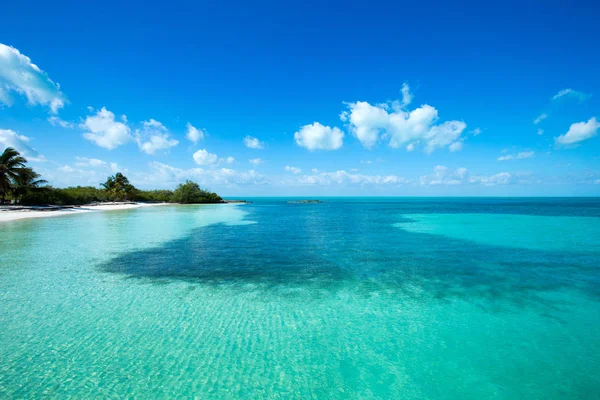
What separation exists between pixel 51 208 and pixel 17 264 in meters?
49.6

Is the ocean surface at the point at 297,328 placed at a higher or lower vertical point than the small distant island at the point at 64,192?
lower

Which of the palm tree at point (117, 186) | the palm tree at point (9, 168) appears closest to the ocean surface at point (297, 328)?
the palm tree at point (9, 168)

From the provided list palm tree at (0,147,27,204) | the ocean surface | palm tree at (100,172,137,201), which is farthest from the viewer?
palm tree at (100,172,137,201)

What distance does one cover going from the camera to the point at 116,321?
7984 mm

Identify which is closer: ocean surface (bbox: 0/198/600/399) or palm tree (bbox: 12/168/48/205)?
ocean surface (bbox: 0/198/600/399)

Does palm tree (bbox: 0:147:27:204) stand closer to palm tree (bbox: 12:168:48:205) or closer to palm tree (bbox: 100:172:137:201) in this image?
palm tree (bbox: 12:168:48:205)

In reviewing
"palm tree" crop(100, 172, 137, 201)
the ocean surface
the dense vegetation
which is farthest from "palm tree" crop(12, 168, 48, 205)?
the ocean surface

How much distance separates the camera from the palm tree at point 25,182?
47.5 m

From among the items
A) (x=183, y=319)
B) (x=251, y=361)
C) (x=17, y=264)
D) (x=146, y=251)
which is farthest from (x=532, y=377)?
(x=17, y=264)

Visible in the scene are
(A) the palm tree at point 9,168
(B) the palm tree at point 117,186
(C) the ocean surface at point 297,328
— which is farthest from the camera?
(B) the palm tree at point 117,186

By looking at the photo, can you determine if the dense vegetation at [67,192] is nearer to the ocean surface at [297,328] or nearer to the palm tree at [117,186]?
the palm tree at [117,186]

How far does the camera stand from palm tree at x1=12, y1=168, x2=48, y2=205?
47500mm

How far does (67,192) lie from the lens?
6131 cm

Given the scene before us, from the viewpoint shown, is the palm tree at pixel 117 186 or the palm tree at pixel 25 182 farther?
the palm tree at pixel 117 186
